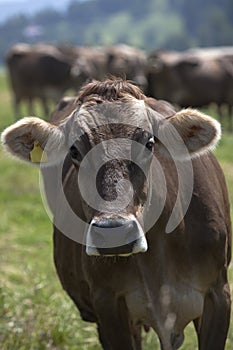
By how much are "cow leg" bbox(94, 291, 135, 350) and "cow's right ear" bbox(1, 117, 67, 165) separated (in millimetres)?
730

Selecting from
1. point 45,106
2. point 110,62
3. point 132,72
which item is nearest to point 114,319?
point 45,106

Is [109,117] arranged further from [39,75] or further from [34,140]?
[39,75]

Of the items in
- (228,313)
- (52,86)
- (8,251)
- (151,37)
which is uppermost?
(228,313)

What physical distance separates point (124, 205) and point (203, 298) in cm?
92

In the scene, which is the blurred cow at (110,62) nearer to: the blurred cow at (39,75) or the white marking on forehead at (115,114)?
the blurred cow at (39,75)

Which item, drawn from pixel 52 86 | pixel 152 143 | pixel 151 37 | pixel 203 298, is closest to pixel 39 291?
pixel 203 298

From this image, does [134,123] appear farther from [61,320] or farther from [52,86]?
[52,86]

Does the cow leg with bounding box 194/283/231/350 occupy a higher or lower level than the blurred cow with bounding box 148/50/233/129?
higher

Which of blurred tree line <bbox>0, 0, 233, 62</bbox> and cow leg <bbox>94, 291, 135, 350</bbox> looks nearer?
cow leg <bbox>94, 291, 135, 350</bbox>

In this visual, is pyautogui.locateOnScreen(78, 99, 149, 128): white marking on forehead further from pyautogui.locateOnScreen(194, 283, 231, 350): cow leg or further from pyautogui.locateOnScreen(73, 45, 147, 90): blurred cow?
pyautogui.locateOnScreen(73, 45, 147, 90): blurred cow

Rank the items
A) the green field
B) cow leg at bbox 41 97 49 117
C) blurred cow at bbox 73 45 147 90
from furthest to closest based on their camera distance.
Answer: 1. blurred cow at bbox 73 45 147 90
2. cow leg at bbox 41 97 49 117
3. the green field

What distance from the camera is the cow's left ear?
3844mm

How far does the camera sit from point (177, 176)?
4.18 metres

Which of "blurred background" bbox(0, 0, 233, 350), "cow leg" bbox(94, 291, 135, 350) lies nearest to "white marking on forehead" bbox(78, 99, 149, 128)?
"blurred background" bbox(0, 0, 233, 350)
